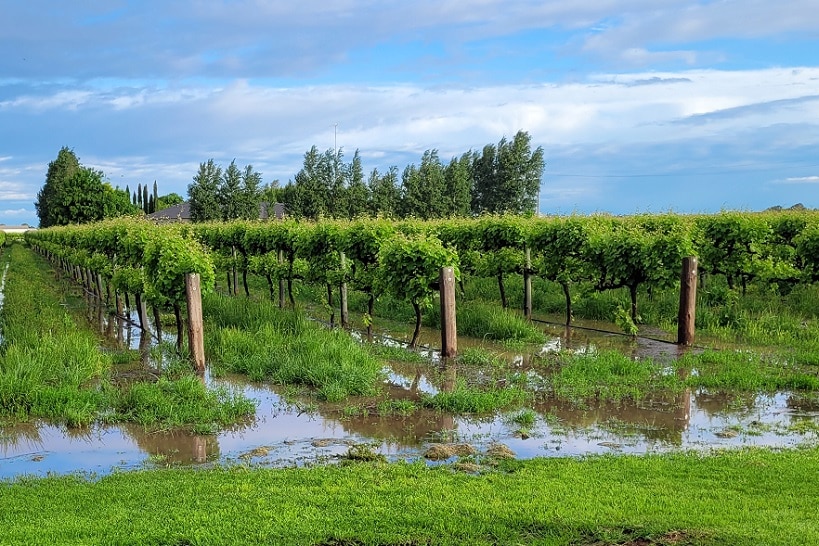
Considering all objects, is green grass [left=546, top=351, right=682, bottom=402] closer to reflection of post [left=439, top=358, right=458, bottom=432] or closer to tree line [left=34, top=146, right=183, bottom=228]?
reflection of post [left=439, top=358, right=458, bottom=432]

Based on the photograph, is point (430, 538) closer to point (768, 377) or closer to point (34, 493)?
point (34, 493)

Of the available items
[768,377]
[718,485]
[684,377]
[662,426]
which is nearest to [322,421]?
[662,426]

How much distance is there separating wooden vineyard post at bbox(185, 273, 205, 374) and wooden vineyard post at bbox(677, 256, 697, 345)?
8.41 metres

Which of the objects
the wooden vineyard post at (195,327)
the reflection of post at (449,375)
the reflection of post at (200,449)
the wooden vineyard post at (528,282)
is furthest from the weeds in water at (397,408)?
the wooden vineyard post at (528,282)

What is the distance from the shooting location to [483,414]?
9055mm

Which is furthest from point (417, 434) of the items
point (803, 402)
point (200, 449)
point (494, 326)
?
point (494, 326)

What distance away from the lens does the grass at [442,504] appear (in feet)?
16.9

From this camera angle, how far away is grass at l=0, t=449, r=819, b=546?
5.16m

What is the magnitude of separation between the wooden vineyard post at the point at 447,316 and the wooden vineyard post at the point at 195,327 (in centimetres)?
393

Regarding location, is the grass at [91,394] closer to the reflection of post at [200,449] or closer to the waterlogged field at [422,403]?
the waterlogged field at [422,403]

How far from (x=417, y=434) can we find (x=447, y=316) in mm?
4747

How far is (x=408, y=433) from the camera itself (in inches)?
326

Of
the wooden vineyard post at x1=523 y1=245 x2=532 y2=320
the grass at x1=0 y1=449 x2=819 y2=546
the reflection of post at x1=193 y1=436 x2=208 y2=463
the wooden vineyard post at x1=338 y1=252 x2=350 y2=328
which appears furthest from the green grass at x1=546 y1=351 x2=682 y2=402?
the wooden vineyard post at x1=338 y1=252 x2=350 y2=328

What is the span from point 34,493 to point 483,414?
4876mm
